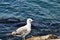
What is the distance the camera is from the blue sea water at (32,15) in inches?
663

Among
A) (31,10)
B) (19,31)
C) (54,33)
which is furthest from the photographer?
(31,10)

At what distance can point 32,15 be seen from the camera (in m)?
18.5

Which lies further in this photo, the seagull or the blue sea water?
the blue sea water

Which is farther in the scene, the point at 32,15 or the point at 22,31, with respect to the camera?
the point at 32,15

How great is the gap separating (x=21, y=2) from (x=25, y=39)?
208 inches

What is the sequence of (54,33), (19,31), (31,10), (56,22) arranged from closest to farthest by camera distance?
(19,31)
(54,33)
(56,22)
(31,10)

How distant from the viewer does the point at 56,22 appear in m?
17.7

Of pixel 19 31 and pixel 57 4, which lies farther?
pixel 57 4

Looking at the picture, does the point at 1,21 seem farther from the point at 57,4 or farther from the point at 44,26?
the point at 57,4

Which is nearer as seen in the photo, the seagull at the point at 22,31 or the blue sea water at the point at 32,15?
the seagull at the point at 22,31

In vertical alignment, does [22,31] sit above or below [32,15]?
below

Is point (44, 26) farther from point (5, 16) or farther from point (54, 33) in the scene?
point (5, 16)

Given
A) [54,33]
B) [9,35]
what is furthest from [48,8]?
[9,35]

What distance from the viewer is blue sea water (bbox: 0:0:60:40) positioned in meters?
16.8
